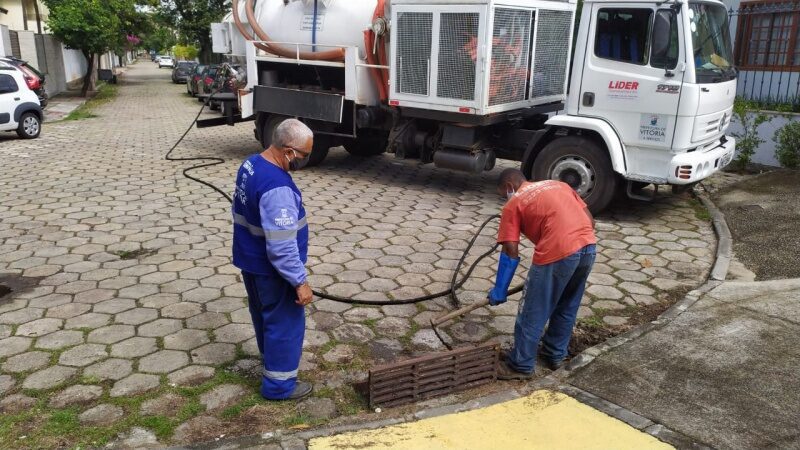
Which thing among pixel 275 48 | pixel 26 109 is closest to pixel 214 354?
pixel 275 48

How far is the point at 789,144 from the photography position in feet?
31.4

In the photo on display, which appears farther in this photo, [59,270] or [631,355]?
[59,270]

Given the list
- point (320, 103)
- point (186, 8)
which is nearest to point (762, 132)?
point (320, 103)

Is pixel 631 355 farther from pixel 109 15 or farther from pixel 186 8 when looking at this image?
pixel 186 8

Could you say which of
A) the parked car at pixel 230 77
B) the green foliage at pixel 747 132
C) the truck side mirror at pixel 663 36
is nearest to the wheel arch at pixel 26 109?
the parked car at pixel 230 77

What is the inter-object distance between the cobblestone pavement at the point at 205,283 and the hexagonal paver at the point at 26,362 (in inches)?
0.5

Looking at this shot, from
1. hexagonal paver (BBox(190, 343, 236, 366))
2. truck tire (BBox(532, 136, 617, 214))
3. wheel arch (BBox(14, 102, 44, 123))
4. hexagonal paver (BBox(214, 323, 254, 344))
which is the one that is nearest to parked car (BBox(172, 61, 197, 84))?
wheel arch (BBox(14, 102, 44, 123))

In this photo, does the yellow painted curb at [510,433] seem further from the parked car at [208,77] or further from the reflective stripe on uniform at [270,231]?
the parked car at [208,77]

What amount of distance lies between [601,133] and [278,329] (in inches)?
192

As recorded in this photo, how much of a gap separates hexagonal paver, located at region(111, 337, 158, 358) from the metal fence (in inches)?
399

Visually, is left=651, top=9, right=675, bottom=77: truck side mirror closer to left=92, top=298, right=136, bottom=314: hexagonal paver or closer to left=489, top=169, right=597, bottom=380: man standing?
left=489, top=169, right=597, bottom=380: man standing

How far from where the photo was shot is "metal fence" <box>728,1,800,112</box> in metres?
10.3

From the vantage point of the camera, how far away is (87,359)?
4215 millimetres

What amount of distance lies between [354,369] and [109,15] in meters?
25.1
